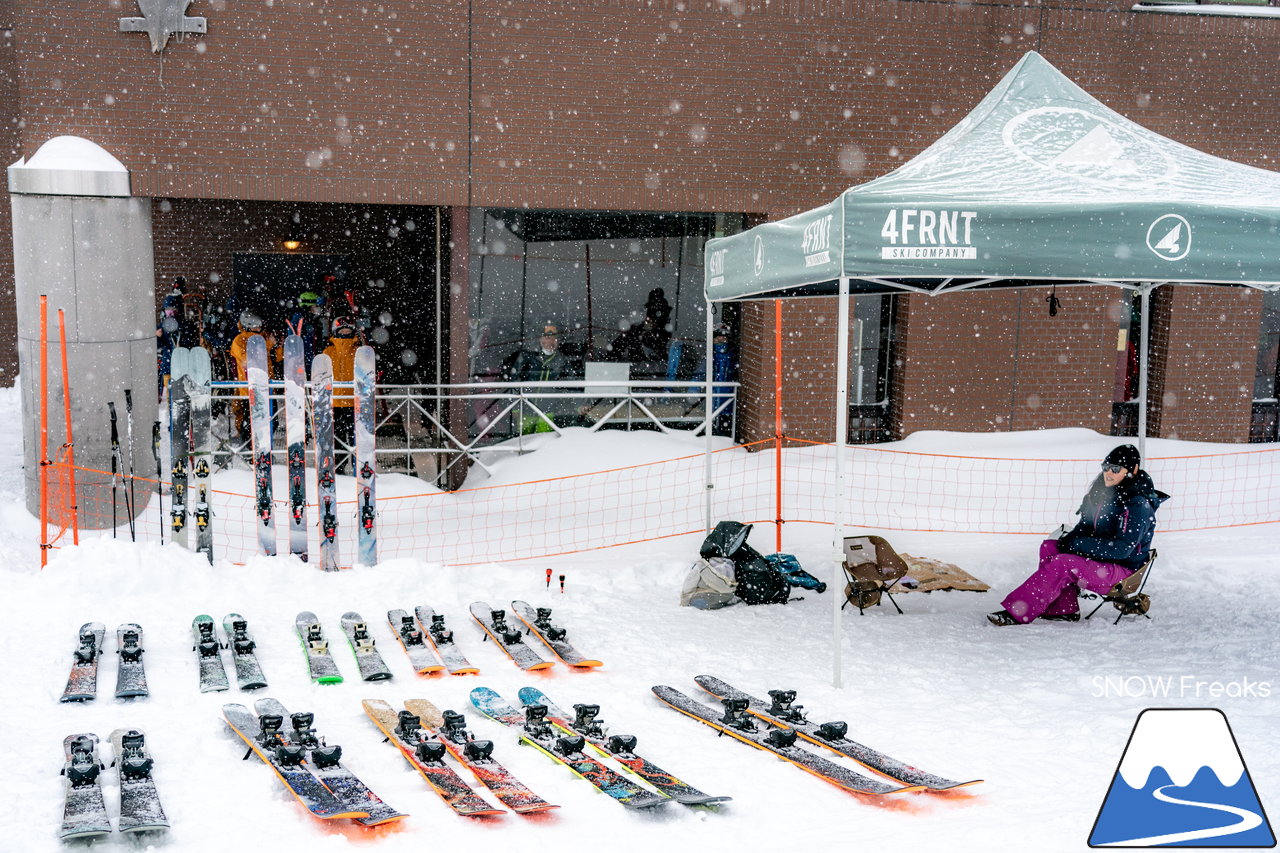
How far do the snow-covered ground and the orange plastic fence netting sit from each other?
2.05ft

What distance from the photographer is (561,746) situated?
4.79 m

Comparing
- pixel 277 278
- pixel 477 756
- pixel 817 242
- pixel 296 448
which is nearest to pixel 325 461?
pixel 296 448

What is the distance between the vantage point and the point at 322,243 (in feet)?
55.6

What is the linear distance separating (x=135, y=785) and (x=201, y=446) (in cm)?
438

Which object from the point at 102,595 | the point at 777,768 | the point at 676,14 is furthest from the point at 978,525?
the point at 102,595

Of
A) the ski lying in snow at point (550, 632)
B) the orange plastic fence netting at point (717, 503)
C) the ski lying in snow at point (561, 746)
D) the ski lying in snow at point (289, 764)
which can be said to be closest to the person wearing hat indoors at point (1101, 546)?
the orange plastic fence netting at point (717, 503)

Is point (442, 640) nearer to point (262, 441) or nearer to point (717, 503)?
point (262, 441)

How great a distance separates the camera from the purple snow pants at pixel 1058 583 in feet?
21.8

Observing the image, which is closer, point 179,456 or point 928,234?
point 928,234

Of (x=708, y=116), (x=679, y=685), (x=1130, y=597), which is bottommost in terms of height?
(x=679, y=685)

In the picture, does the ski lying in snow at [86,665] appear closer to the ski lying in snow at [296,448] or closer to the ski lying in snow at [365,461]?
the ski lying in snow at [296,448]

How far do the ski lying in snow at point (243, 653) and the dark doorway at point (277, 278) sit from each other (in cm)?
1096

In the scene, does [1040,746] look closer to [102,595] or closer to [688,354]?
[102,595]

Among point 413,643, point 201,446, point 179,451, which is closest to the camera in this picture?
point 413,643
